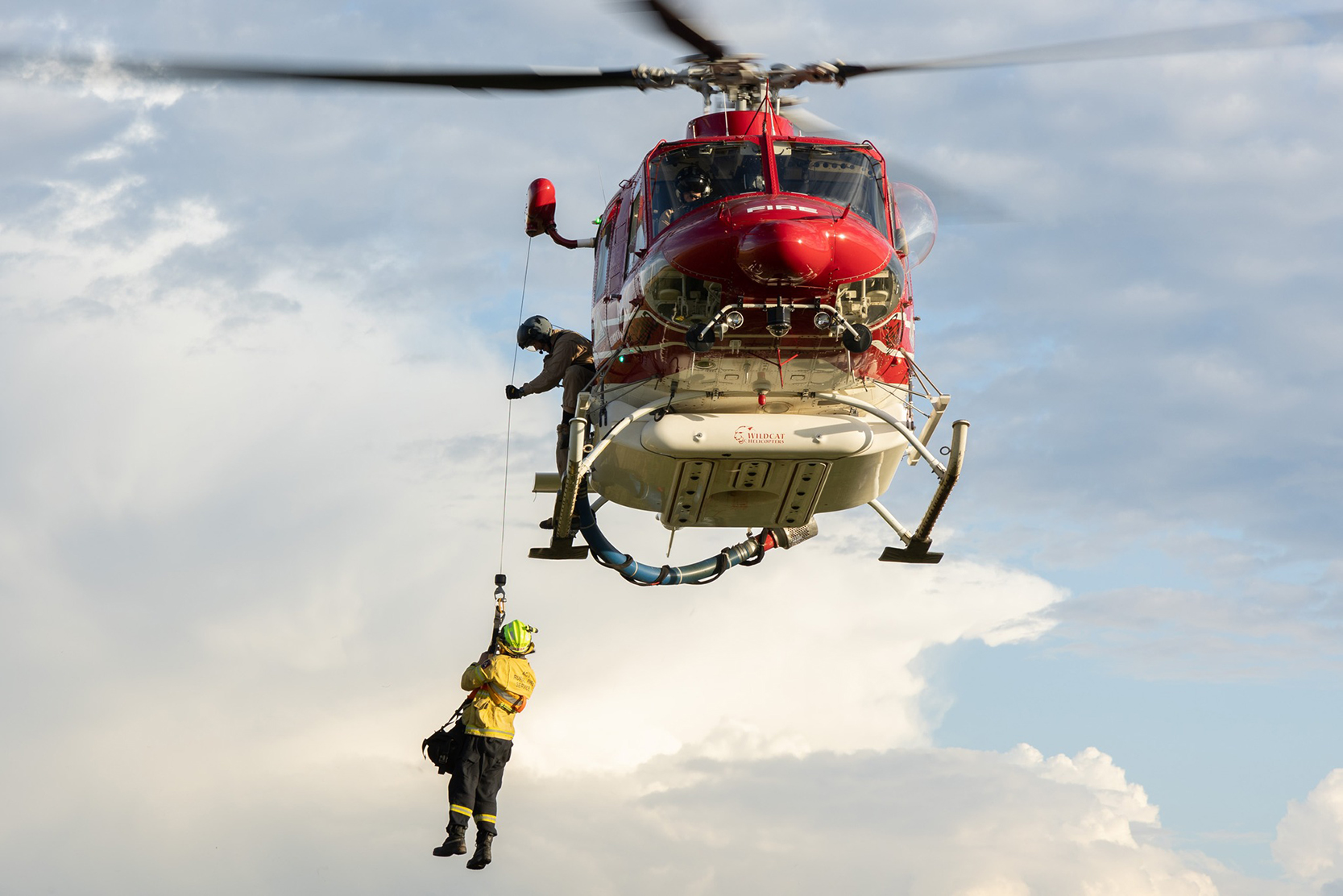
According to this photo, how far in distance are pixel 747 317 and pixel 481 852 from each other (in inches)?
236

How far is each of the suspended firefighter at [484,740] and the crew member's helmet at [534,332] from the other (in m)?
3.21

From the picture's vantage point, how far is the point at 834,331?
13.9 metres

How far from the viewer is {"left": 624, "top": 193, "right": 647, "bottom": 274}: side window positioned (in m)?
15.1

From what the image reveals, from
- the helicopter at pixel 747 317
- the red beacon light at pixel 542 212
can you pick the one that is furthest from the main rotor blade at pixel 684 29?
the red beacon light at pixel 542 212

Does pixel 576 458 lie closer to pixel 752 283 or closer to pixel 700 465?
pixel 700 465

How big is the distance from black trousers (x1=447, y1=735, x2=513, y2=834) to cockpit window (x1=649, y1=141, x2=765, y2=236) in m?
5.33

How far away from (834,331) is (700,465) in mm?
2039

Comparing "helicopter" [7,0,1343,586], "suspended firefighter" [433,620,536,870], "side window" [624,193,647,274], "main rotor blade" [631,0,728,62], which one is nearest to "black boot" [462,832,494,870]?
"suspended firefighter" [433,620,536,870]

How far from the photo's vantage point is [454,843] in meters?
15.4

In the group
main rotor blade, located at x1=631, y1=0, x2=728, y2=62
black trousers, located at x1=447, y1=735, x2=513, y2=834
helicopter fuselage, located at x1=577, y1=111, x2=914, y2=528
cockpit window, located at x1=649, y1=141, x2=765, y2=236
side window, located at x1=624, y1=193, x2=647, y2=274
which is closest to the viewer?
main rotor blade, located at x1=631, y1=0, x2=728, y2=62

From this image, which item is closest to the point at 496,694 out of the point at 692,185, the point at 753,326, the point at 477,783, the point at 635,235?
the point at 477,783

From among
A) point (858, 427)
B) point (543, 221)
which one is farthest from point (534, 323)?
point (858, 427)

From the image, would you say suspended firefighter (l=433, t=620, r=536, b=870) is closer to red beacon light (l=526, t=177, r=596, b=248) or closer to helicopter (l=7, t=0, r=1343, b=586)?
helicopter (l=7, t=0, r=1343, b=586)

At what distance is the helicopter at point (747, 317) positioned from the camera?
44.8ft
